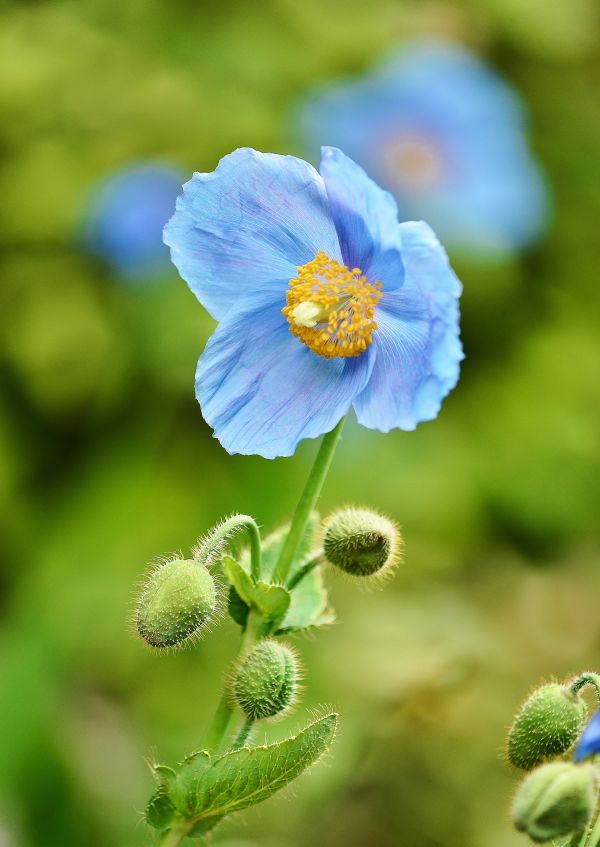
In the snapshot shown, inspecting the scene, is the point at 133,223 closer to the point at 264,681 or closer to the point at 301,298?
the point at 301,298

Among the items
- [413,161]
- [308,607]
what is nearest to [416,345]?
[308,607]

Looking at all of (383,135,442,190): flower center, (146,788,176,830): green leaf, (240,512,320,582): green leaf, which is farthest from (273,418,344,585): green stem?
(383,135,442,190): flower center

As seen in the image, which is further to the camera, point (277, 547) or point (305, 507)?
point (277, 547)

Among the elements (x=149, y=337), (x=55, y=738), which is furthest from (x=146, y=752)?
(x=149, y=337)

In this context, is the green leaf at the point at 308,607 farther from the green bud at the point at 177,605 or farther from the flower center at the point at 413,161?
the flower center at the point at 413,161

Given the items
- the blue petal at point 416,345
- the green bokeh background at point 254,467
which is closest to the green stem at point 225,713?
the blue petal at point 416,345
